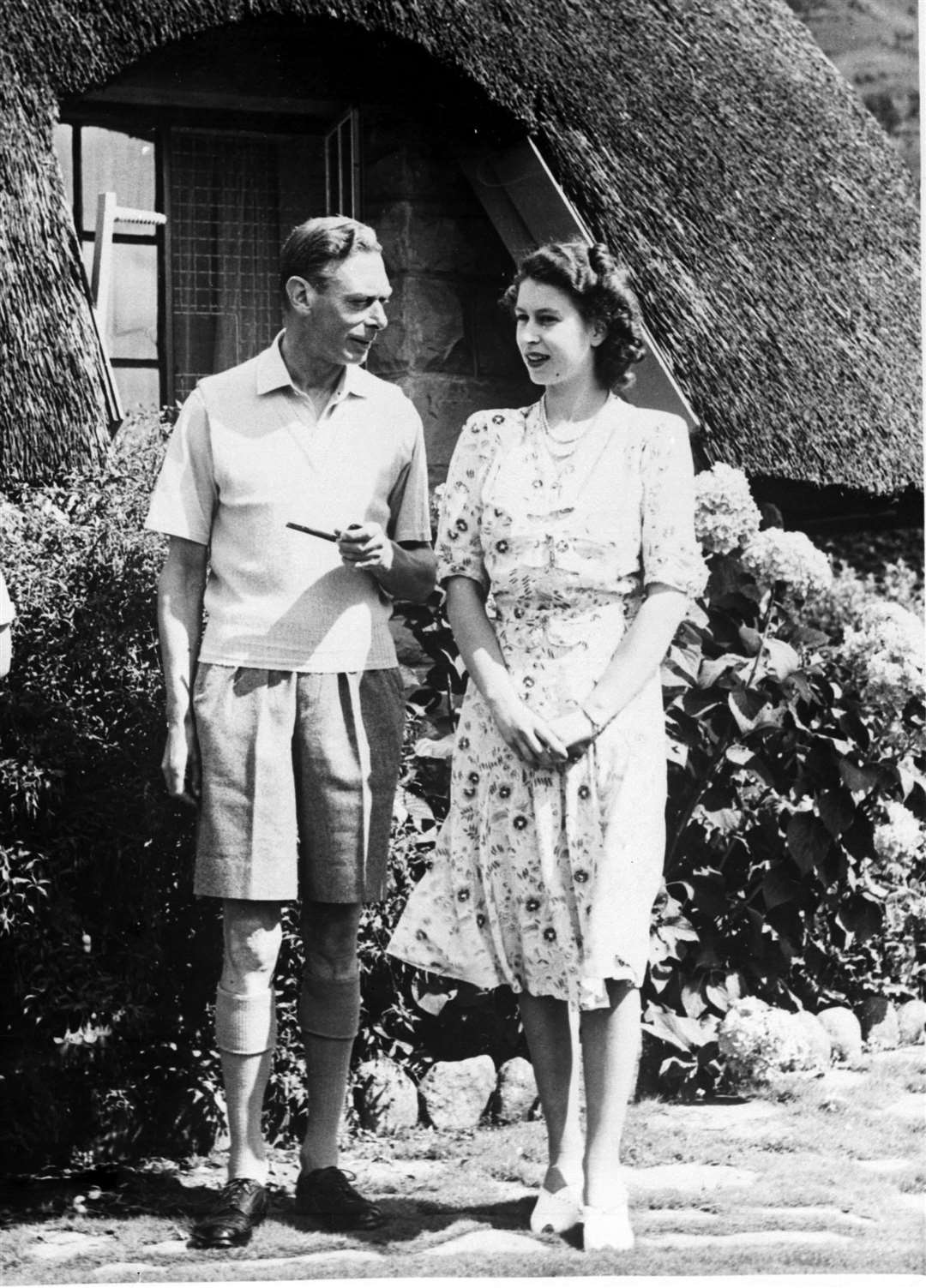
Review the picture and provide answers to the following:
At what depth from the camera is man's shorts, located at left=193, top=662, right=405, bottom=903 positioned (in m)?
3.13

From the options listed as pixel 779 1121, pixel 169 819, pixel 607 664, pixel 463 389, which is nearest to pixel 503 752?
pixel 607 664

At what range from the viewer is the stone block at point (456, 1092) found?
156 inches

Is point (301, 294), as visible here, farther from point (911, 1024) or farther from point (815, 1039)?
point (911, 1024)

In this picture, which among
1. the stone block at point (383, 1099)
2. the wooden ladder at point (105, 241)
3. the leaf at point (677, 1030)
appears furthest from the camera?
the wooden ladder at point (105, 241)

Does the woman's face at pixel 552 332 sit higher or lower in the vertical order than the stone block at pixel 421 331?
lower

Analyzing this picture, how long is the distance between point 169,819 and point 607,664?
3.74 ft

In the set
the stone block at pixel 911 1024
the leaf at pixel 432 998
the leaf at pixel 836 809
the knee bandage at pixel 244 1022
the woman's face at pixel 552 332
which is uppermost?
the woman's face at pixel 552 332

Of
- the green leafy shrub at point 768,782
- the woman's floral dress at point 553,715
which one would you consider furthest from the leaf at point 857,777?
the woman's floral dress at point 553,715

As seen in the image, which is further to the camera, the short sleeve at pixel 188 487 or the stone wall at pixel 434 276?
the stone wall at pixel 434 276

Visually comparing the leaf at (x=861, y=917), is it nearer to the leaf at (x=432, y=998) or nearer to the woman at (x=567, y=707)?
the leaf at (x=432, y=998)

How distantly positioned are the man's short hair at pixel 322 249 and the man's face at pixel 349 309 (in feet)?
0.05

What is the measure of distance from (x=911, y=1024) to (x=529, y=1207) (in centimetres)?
192

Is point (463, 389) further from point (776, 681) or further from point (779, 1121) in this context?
point (779, 1121)

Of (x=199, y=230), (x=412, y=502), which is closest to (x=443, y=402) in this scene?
(x=199, y=230)
